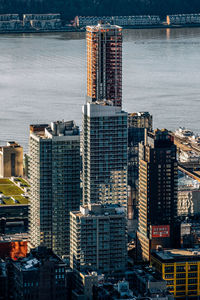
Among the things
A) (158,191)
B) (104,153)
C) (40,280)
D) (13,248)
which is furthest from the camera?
(158,191)

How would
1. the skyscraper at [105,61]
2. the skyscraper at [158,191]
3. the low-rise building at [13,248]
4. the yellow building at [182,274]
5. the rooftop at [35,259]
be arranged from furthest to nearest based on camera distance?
the skyscraper at [105,61] < the skyscraper at [158,191] < the low-rise building at [13,248] < the yellow building at [182,274] < the rooftop at [35,259]

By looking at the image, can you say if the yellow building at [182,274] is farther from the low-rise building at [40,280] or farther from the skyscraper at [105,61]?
the skyscraper at [105,61]

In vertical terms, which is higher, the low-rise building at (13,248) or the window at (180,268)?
the window at (180,268)

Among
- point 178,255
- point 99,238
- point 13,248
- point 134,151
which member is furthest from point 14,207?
point 99,238

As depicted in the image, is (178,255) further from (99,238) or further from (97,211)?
(97,211)

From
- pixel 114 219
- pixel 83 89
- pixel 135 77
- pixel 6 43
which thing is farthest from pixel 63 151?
pixel 6 43

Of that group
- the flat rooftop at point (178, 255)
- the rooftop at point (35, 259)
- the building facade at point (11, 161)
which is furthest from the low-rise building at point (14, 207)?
the rooftop at point (35, 259)
